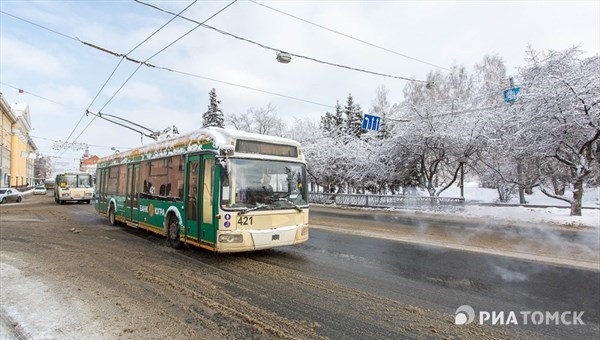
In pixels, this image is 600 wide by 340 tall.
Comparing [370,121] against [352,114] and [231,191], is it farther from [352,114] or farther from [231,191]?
[352,114]

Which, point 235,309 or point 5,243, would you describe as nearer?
point 235,309

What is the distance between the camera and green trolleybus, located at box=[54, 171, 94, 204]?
1176 inches

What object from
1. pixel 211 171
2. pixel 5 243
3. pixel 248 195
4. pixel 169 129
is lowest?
pixel 5 243

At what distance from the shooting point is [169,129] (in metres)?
24.2

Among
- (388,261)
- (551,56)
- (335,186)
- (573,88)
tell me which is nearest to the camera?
(388,261)

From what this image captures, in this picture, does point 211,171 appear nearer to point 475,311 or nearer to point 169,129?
point 475,311

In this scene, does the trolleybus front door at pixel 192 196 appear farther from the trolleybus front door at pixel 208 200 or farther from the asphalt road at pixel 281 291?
the asphalt road at pixel 281 291

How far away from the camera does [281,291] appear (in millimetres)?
5773

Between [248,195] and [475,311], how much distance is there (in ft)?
15.2

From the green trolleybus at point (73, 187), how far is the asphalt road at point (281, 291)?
23.2 metres

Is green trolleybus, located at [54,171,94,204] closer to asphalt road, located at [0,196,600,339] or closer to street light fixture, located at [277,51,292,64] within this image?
asphalt road, located at [0,196,600,339]

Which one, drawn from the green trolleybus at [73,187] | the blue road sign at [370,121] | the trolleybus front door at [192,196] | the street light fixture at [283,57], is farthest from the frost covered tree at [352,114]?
the trolleybus front door at [192,196]

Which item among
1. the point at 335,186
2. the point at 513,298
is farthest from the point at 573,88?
the point at 335,186

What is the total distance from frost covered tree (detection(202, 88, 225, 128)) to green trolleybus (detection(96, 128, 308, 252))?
43.5 meters
